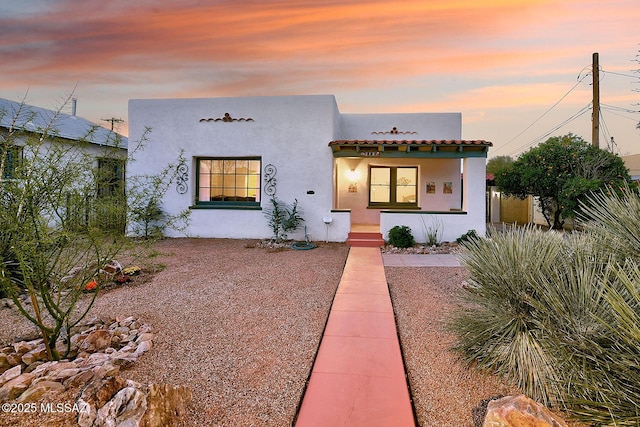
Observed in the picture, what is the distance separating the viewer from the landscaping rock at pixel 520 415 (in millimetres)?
1850

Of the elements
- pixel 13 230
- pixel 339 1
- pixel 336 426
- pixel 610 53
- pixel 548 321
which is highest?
pixel 610 53

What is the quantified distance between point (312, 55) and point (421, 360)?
10027 mm

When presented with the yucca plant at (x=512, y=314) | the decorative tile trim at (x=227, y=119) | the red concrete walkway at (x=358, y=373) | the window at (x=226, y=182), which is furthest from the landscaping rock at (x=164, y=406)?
the decorative tile trim at (x=227, y=119)

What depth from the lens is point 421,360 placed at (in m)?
3.03

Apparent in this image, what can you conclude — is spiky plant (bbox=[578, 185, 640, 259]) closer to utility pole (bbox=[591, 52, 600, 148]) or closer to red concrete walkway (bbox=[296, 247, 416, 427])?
red concrete walkway (bbox=[296, 247, 416, 427])

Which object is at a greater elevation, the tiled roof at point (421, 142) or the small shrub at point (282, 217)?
the tiled roof at point (421, 142)

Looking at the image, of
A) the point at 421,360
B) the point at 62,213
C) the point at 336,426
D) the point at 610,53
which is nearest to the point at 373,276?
the point at 421,360

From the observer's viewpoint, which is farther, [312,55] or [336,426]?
[312,55]

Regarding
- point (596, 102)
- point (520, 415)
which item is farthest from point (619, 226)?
point (596, 102)

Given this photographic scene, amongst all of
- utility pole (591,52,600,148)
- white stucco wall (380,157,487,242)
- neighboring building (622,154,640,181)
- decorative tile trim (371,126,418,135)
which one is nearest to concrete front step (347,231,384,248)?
white stucco wall (380,157,487,242)

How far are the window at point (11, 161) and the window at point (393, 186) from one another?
11.5 metres

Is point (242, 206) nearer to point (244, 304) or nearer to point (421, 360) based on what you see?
point (244, 304)

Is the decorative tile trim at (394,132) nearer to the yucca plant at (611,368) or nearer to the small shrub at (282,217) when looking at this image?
the small shrub at (282,217)

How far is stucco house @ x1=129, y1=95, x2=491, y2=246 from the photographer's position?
33.2 ft
